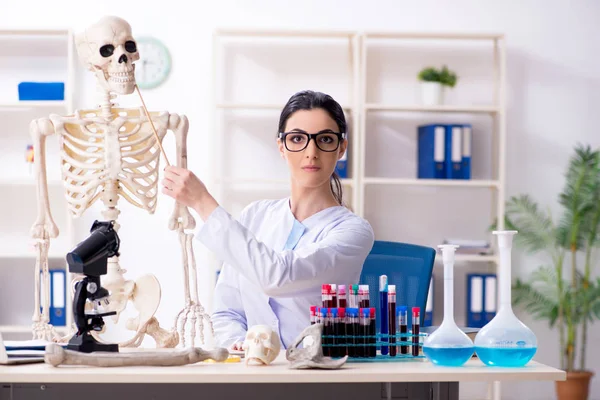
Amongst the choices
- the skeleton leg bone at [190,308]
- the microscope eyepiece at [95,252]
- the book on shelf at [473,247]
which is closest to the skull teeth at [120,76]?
the skeleton leg bone at [190,308]

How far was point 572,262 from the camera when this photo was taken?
15.4 ft

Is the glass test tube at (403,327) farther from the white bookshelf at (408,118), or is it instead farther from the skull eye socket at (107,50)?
the white bookshelf at (408,118)

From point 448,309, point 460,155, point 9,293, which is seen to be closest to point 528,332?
point 448,309

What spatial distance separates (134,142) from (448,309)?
102 cm

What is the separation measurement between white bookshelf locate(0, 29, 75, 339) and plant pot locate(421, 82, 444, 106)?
2.03 metres

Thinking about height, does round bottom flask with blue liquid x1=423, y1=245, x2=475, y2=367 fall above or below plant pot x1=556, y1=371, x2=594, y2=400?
above

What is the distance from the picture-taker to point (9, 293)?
474 centimetres

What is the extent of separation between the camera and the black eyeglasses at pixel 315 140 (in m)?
2.14

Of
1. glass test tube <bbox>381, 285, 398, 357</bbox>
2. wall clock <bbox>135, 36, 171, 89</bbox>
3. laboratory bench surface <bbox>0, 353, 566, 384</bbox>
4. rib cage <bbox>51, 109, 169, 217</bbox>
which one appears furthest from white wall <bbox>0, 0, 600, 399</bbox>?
laboratory bench surface <bbox>0, 353, 566, 384</bbox>

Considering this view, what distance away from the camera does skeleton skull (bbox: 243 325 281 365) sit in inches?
66.6

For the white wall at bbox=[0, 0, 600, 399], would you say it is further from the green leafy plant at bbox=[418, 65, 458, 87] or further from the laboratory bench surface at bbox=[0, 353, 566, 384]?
the laboratory bench surface at bbox=[0, 353, 566, 384]

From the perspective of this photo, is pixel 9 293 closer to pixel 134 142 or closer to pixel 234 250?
pixel 134 142

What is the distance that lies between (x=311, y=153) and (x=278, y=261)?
341 mm

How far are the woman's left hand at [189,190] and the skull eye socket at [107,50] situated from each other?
52 cm
